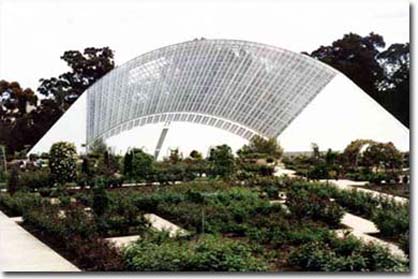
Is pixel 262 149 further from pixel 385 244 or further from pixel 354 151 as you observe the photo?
pixel 385 244

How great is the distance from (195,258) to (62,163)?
10199mm

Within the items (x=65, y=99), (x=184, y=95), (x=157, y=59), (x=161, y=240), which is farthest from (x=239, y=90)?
(x=161, y=240)

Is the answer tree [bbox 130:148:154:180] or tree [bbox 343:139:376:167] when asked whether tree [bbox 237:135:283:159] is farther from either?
tree [bbox 130:148:154:180]

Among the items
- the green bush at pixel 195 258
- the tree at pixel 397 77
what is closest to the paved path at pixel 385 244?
the green bush at pixel 195 258

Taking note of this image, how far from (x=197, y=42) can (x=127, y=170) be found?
30.9ft

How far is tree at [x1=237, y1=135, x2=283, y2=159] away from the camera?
71.6 ft

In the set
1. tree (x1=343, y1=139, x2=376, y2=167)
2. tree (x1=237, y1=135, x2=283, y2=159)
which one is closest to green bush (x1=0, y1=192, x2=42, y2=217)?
tree (x1=237, y1=135, x2=283, y2=159)

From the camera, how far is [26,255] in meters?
10.1

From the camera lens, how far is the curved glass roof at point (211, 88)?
24703mm

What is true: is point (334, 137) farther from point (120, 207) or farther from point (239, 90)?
point (120, 207)

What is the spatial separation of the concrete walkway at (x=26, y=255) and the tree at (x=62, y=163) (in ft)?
19.8

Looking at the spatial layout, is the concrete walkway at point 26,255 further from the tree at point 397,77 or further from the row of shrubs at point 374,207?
the tree at point 397,77

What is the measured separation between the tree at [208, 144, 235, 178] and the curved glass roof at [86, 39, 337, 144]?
388 cm

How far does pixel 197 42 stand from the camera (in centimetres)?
2759
